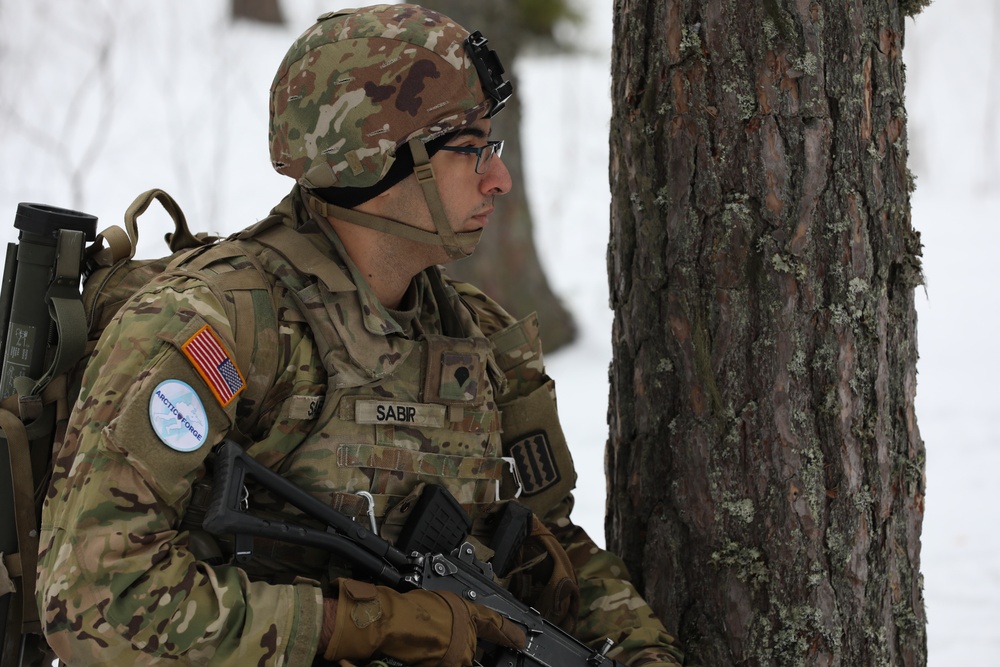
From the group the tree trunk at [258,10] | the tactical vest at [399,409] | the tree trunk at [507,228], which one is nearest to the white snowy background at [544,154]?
the tree trunk at [258,10]

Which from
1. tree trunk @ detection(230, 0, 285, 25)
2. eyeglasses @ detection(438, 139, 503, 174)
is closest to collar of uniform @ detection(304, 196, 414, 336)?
eyeglasses @ detection(438, 139, 503, 174)

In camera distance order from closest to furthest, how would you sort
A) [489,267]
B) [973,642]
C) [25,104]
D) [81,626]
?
[81,626] < [973,642] < [489,267] < [25,104]

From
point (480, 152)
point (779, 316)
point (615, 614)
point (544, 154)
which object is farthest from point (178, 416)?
point (544, 154)

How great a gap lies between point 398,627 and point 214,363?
617 millimetres

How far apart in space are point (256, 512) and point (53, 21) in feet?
32.9

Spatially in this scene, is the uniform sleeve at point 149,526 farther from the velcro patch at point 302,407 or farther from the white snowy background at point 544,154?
the white snowy background at point 544,154

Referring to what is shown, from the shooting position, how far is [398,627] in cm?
202

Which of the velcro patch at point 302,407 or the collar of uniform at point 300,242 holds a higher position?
the collar of uniform at point 300,242

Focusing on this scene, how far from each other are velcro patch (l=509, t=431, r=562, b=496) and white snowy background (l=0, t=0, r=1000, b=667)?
3.59 m

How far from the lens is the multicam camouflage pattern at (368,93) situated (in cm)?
224

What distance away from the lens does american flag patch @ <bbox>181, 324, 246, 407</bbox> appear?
196cm

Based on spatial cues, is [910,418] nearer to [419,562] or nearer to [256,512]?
[419,562]

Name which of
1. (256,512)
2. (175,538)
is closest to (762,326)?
(256,512)

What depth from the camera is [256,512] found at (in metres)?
2.16
